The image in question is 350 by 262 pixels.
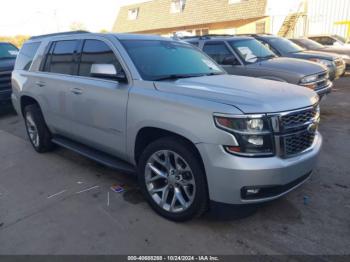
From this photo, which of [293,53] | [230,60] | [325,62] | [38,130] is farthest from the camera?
[325,62]

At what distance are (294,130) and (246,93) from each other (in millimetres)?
542

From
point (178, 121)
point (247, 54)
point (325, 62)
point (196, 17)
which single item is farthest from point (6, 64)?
point (196, 17)

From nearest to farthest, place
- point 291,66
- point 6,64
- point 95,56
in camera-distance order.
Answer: point 95,56 < point 291,66 < point 6,64

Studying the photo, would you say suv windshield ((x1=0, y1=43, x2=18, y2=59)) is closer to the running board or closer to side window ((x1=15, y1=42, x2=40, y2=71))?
side window ((x1=15, y1=42, x2=40, y2=71))

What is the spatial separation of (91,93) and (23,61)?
2.52 metres

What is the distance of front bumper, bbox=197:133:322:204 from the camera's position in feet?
8.27

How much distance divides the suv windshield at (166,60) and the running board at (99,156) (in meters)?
1.06

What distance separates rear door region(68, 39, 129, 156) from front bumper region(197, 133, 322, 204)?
3.91ft

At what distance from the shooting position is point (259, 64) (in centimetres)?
690

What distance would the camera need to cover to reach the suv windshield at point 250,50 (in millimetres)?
7197

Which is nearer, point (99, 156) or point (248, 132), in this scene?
point (248, 132)

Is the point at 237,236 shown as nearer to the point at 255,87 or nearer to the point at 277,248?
the point at 277,248

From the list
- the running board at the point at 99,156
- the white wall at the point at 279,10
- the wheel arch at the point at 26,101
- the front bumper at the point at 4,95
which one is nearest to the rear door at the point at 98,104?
the running board at the point at 99,156

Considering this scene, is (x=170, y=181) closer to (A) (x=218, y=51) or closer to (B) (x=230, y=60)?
(B) (x=230, y=60)
